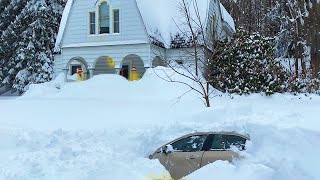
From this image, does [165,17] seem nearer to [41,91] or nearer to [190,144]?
[41,91]

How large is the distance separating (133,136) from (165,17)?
552 inches

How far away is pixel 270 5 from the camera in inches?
1515

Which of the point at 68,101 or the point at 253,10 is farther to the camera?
the point at 253,10

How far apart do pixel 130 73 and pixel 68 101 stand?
8.75m

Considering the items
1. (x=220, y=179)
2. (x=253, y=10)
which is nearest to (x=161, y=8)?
(x=220, y=179)

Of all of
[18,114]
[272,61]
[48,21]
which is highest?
[48,21]

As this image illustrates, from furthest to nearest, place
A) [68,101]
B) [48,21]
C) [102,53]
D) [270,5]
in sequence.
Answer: [270,5] < [48,21] < [102,53] < [68,101]

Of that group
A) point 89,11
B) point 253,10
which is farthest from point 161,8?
point 253,10

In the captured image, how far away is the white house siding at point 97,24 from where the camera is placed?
21359 millimetres

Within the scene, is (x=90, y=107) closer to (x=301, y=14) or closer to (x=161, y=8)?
(x=161, y=8)

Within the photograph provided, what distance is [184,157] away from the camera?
740 centimetres

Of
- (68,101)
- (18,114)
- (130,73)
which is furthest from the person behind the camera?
(130,73)

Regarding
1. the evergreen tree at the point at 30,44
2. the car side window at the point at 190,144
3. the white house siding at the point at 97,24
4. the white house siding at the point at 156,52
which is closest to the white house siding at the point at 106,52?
the white house siding at the point at 156,52

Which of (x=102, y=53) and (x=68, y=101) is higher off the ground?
(x=102, y=53)
